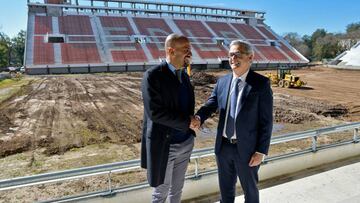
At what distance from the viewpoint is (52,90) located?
59.8 ft

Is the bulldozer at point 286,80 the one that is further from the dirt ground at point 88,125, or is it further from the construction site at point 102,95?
the dirt ground at point 88,125

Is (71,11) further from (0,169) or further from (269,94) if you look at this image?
(269,94)

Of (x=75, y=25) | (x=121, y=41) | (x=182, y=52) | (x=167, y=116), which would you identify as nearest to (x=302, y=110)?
(x=182, y=52)

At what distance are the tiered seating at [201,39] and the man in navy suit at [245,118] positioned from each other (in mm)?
37516

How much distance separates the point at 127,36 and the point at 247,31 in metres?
21.0

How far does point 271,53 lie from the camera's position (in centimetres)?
4538

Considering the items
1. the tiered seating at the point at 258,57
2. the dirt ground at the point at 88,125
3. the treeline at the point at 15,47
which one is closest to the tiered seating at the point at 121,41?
the tiered seating at the point at 258,57

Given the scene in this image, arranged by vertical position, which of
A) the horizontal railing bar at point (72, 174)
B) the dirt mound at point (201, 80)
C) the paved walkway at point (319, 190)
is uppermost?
the dirt mound at point (201, 80)

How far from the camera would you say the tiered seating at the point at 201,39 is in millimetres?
41094

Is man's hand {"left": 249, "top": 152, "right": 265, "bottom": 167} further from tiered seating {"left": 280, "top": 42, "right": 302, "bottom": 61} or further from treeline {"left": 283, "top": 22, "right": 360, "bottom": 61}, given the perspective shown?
treeline {"left": 283, "top": 22, "right": 360, "bottom": 61}

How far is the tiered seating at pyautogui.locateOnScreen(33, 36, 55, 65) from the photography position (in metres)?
32.8

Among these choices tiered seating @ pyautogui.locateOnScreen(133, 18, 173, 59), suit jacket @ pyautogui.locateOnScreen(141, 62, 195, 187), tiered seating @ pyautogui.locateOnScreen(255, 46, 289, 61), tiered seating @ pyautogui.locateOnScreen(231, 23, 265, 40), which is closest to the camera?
suit jacket @ pyautogui.locateOnScreen(141, 62, 195, 187)

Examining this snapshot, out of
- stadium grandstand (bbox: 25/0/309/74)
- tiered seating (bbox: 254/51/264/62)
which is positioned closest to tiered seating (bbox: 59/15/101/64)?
stadium grandstand (bbox: 25/0/309/74)

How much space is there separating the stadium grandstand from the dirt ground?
1713 centimetres
